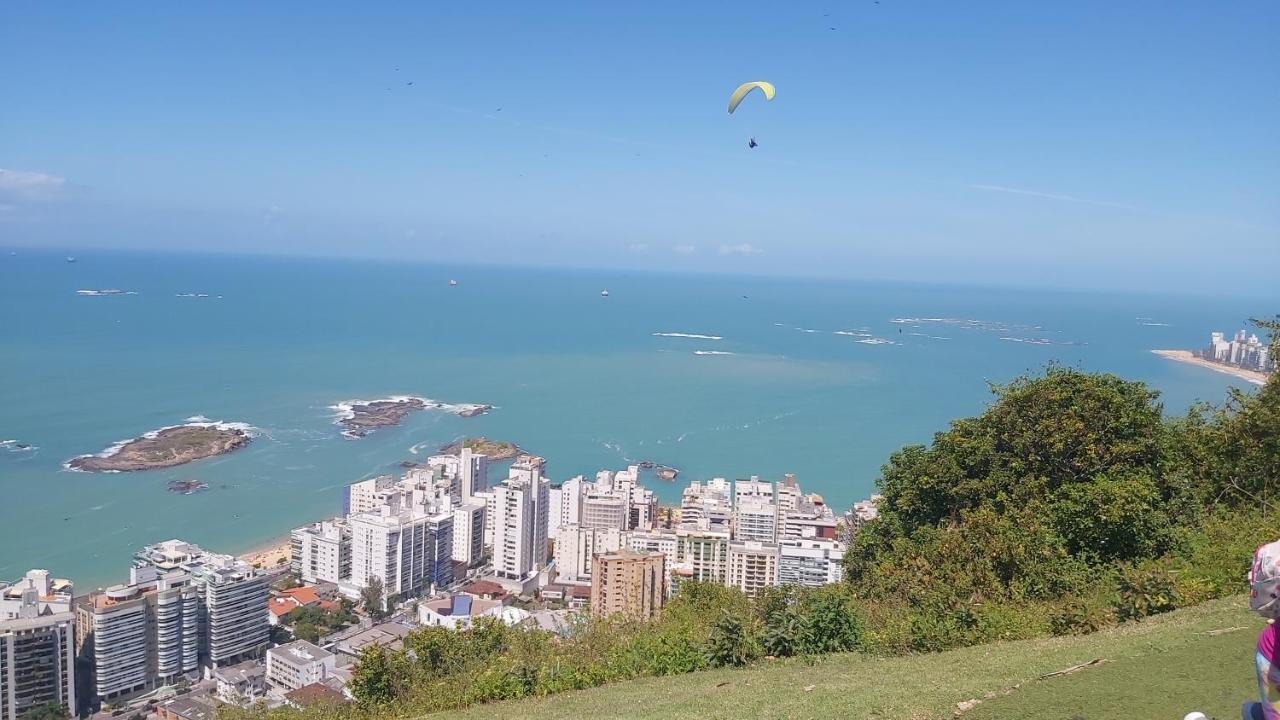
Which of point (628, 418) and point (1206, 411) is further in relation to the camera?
point (628, 418)

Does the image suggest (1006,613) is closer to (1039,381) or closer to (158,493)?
(1039,381)

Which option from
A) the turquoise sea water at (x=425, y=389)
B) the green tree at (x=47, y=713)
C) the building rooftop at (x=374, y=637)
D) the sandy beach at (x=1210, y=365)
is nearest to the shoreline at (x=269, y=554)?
the turquoise sea water at (x=425, y=389)

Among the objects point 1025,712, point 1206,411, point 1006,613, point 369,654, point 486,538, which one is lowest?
point 486,538

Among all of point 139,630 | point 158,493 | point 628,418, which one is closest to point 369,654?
point 139,630

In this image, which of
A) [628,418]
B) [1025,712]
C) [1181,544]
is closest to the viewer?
[1025,712]

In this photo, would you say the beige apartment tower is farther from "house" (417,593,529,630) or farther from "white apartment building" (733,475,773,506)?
"white apartment building" (733,475,773,506)

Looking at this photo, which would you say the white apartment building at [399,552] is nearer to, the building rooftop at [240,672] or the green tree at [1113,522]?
the building rooftop at [240,672]
